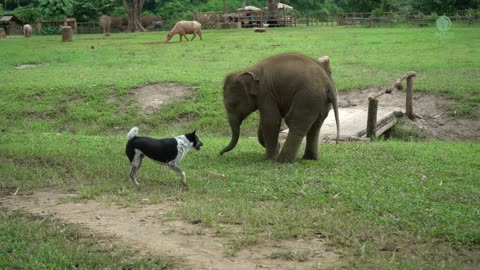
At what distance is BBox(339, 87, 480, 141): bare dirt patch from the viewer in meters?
15.8

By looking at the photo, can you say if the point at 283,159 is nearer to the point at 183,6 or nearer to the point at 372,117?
the point at 372,117

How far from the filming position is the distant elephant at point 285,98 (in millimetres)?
10695

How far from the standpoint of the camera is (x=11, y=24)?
60.7 m

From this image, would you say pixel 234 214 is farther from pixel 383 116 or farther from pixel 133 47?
pixel 133 47

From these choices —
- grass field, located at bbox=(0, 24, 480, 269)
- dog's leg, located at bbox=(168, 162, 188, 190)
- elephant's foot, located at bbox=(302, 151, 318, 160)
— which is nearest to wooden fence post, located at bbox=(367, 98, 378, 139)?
grass field, located at bbox=(0, 24, 480, 269)

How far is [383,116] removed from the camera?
15711 mm

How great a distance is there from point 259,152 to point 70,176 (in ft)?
12.0

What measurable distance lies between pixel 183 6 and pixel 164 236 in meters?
66.2

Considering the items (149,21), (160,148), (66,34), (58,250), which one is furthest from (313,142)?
(149,21)

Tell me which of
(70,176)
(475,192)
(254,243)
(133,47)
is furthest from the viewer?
(133,47)

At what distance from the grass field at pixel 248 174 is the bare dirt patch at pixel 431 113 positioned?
34 centimetres

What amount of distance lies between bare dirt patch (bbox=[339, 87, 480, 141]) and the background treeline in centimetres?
3705

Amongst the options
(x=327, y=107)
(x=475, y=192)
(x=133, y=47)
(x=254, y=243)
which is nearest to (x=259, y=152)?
(x=327, y=107)

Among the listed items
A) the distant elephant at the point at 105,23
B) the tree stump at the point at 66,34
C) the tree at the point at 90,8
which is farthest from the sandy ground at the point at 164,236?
the tree at the point at 90,8
